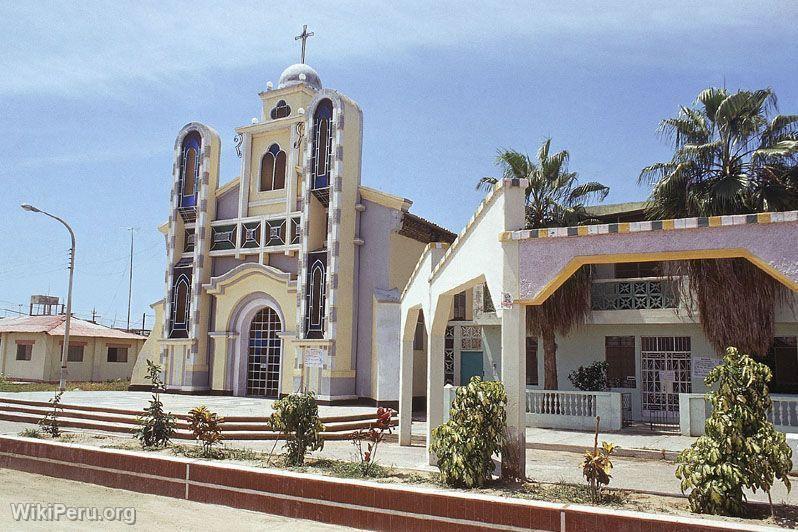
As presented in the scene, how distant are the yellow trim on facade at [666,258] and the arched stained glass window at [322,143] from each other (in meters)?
15.1

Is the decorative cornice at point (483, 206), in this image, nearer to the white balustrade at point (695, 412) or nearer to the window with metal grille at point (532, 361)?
the white balustrade at point (695, 412)

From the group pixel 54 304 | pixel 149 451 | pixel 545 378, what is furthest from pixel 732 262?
pixel 54 304

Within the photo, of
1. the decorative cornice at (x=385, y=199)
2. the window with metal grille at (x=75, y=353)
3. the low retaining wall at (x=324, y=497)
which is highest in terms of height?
the decorative cornice at (x=385, y=199)

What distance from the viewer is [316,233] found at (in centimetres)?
2300

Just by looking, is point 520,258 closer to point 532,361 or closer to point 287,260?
point 532,361

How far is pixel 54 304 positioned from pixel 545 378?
40.8 m

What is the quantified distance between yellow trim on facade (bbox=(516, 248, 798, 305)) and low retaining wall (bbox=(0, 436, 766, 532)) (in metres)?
2.66

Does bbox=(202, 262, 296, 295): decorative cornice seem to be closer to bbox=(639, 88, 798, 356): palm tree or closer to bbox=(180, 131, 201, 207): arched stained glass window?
bbox=(180, 131, 201, 207): arched stained glass window

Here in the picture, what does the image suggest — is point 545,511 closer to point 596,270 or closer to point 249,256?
point 596,270

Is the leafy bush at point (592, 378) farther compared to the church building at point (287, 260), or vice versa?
the church building at point (287, 260)

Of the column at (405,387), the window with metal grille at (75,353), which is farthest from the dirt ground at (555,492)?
the window with metal grille at (75,353)

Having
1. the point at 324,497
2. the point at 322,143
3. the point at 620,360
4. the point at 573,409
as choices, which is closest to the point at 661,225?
the point at 324,497

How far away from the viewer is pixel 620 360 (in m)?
20.1

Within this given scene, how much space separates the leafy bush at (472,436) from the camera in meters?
7.97
